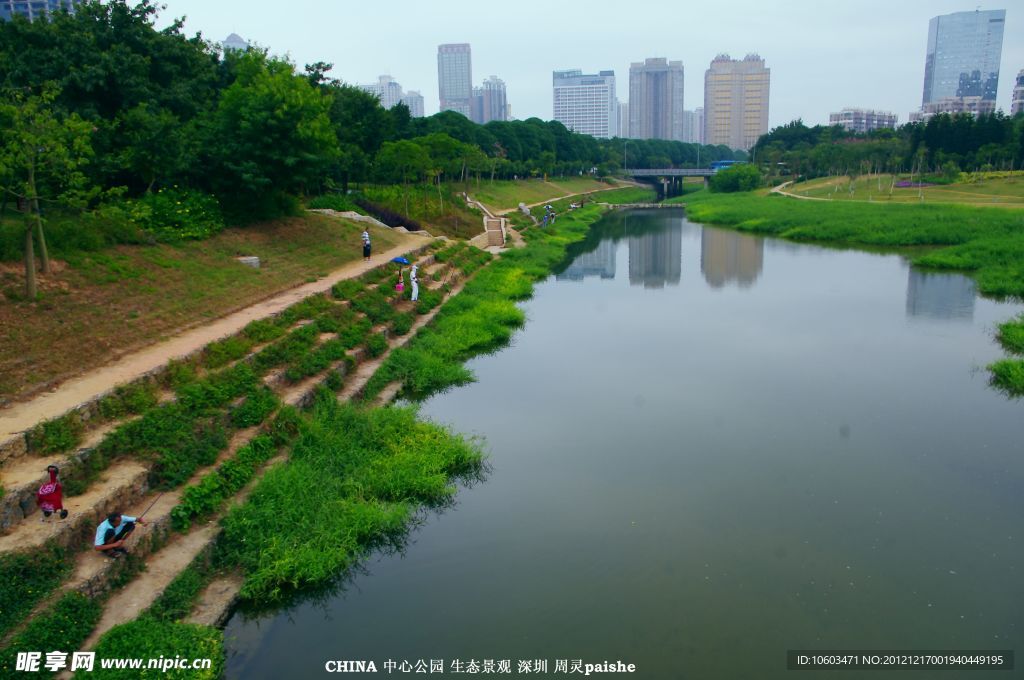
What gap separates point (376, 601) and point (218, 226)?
14.8 m

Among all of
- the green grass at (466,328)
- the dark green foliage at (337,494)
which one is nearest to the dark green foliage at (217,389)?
the dark green foliage at (337,494)

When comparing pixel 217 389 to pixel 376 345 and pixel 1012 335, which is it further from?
pixel 1012 335

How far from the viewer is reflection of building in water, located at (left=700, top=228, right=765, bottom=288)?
29.9 metres

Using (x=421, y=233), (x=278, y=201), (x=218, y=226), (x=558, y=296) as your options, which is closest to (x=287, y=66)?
(x=278, y=201)

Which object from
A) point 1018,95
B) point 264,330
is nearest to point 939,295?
point 264,330

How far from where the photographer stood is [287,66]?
23.7m

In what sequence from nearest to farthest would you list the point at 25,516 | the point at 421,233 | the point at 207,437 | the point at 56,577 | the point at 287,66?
the point at 56,577 < the point at 25,516 < the point at 207,437 < the point at 287,66 < the point at 421,233

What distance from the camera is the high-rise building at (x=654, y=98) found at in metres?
194

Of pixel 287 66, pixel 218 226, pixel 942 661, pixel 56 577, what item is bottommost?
pixel 942 661

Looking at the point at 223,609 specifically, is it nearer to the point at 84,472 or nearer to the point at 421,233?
the point at 84,472

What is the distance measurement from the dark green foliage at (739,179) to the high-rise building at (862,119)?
10802 centimetres

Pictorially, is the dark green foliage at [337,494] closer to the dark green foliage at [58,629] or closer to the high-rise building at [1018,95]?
the dark green foliage at [58,629]

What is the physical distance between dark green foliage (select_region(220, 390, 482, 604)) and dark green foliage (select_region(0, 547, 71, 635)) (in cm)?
181


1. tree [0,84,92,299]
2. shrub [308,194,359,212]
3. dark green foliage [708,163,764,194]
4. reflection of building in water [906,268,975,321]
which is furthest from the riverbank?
shrub [308,194,359,212]
